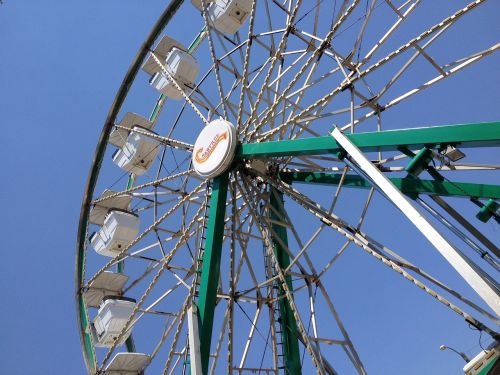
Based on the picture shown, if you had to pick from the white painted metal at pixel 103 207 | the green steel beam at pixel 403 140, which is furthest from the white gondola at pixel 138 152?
the green steel beam at pixel 403 140

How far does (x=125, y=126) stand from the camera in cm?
1523

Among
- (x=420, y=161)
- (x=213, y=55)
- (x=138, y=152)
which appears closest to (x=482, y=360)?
(x=420, y=161)

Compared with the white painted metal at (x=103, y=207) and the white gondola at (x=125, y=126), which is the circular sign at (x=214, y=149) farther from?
the white painted metal at (x=103, y=207)

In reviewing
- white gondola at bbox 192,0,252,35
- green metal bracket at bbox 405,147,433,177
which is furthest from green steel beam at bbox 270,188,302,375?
white gondola at bbox 192,0,252,35

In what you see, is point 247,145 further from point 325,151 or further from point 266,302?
point 266,302

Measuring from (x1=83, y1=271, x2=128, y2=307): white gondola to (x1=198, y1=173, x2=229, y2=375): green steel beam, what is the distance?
19.8ft

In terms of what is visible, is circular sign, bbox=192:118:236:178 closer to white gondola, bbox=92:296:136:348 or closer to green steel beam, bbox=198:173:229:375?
green steel beam, bbox=198:173:229:375

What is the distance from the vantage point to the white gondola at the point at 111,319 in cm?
1338

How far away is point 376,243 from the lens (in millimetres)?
8961

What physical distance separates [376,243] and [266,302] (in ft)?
11.4

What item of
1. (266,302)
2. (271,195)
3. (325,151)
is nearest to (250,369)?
(266,302)

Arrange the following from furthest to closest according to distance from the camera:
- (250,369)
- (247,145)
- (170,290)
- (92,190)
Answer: (92,190) < (170,290) < (250,369) < (247,145)

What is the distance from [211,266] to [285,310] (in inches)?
92.9

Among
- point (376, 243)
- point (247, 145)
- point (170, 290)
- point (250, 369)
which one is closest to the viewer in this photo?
point (376, 243)
